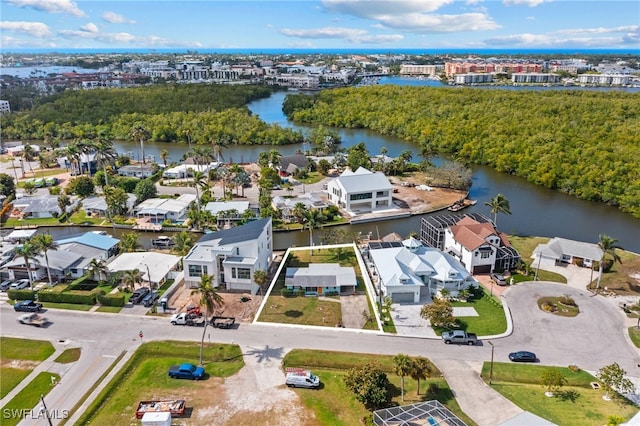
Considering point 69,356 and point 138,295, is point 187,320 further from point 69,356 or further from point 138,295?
point 69,356

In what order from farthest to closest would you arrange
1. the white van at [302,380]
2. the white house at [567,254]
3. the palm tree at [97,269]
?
1. the white house at [567,254]
2. the palm tree at [97,269]
3. the white van at [302,380]

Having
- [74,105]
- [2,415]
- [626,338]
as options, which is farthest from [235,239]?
[74,105]

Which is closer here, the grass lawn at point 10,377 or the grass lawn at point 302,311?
the grass lawn at point 10,377

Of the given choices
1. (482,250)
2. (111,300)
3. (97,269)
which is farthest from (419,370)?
(97,269)

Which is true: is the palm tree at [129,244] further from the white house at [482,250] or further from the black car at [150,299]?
the white house at [482,250]

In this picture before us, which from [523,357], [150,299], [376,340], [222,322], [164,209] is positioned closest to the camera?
[523,357]

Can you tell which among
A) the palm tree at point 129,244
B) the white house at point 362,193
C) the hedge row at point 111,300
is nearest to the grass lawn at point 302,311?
the hedge row at point 111,300

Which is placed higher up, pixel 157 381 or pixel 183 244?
pixel 183 244
